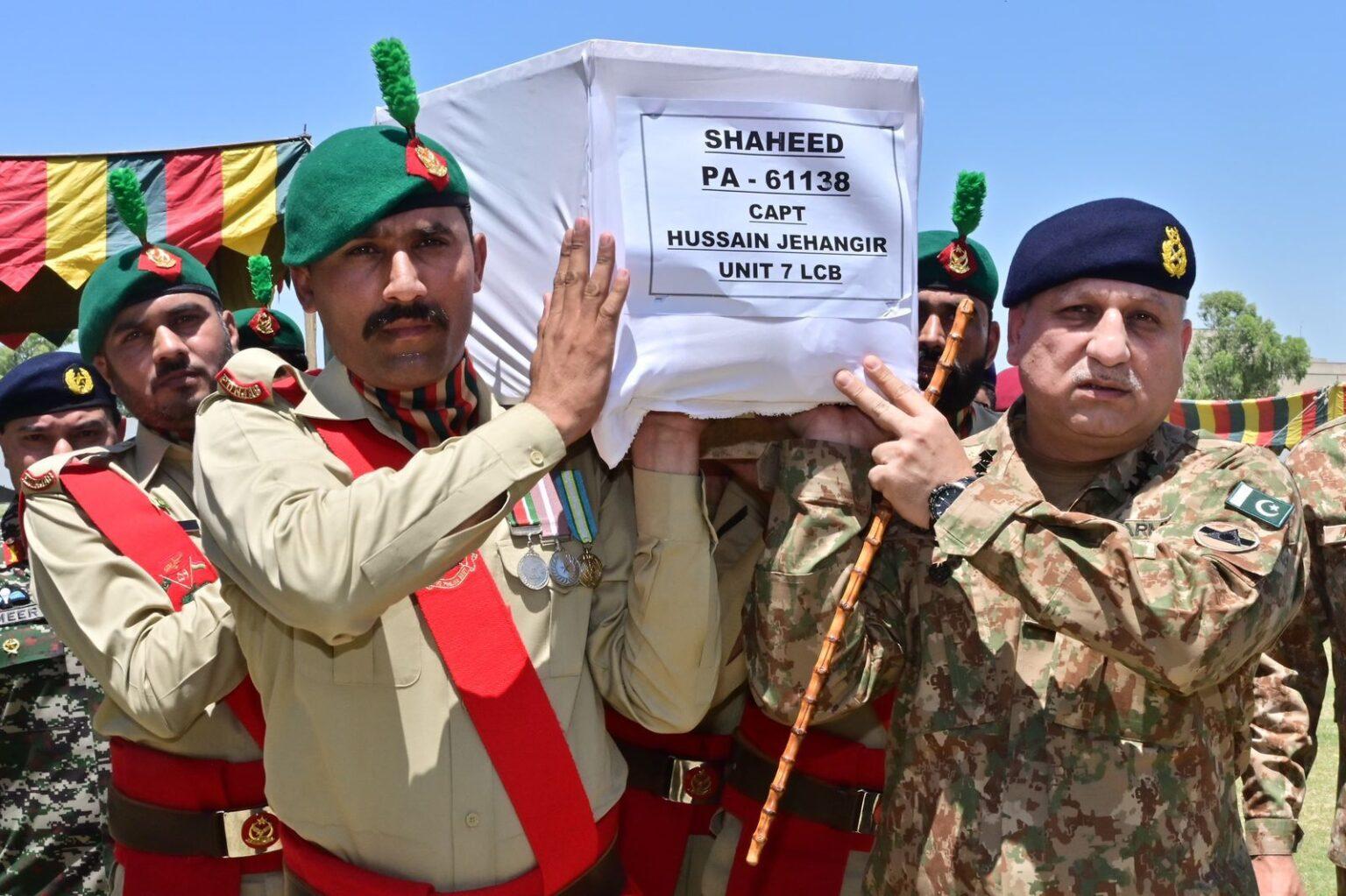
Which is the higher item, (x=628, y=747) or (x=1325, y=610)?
(x=1325, y=610)

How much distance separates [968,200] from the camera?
2564 mm

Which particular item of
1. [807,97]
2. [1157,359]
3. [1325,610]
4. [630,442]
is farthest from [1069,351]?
[1325,610]

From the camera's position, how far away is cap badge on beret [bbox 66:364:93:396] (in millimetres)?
3955

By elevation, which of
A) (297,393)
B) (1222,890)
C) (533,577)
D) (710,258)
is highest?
(710,258)

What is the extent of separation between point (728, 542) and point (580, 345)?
76 centimetres

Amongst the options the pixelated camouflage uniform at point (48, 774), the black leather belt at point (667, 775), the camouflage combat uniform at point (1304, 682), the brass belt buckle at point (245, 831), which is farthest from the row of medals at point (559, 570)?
the pixelated camouflage uniform at point (48, 774)

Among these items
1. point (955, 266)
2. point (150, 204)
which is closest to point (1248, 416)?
point (150, 204)

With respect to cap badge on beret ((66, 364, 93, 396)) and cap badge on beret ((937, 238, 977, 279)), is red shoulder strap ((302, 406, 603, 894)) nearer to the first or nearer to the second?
cap badge on beret ((937, 238, 977, 279))

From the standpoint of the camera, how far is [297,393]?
7.34 feet

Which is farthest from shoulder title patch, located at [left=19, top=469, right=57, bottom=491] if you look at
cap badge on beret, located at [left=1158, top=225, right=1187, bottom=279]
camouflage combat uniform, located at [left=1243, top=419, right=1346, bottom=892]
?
camouflage combat uniform, located at [left=1243, top=419, right=1346, bottom=892]

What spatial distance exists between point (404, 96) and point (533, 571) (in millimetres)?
933

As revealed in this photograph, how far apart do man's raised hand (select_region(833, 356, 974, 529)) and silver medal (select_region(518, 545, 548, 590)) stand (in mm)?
666

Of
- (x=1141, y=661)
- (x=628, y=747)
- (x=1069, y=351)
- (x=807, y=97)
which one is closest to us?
(x=1141, y=661)

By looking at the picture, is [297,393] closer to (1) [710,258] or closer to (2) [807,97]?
(1) [710,258]
